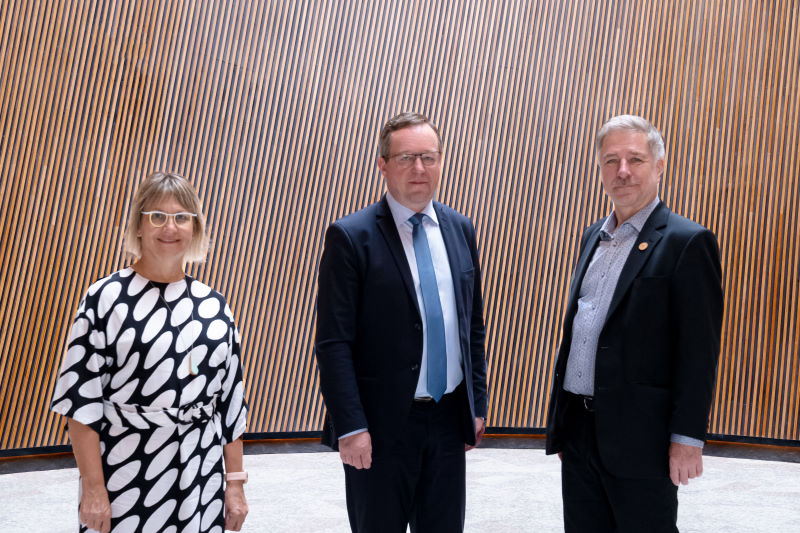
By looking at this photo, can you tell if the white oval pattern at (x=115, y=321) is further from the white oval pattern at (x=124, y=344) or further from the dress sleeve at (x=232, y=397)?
the dress sleeve at (x=232, y=397)

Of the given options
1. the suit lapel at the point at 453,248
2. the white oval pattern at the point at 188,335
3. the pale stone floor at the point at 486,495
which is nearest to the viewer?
Answer: the white oval pattern at the point at 188,335

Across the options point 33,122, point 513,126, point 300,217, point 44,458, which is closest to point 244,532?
point 44,458

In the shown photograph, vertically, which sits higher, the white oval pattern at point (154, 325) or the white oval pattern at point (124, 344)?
the white oval pattern at point (154, 325)

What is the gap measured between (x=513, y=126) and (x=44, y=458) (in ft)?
14.3

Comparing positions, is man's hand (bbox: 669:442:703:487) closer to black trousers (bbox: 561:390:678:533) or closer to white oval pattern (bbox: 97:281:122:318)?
black trousers (bbox: 561:390:678:533)

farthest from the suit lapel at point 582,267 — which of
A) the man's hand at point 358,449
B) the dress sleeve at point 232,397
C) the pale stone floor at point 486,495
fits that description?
the pale stone floor at point 486,495

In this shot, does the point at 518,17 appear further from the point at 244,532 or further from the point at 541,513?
the point at 244,532

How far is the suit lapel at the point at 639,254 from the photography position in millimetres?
2104

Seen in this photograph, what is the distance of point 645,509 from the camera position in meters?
2.08

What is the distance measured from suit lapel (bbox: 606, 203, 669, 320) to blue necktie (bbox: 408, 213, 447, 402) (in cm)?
51

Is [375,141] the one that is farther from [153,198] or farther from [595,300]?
[153,198]

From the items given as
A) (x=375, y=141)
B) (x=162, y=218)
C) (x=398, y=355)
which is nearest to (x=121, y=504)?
(x=162, y=218)

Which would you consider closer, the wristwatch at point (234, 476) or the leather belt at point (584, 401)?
the wristwatch at point (234, 476)

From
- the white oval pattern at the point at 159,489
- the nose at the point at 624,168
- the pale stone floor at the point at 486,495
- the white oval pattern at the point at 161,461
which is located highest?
the nose at the point at 624,168
